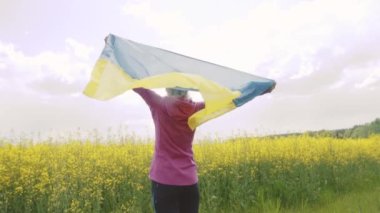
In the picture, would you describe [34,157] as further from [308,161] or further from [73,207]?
[308,161]

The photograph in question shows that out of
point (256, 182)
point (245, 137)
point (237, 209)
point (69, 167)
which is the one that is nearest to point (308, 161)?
point (245, 137)

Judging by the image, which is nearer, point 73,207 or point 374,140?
point 73,207

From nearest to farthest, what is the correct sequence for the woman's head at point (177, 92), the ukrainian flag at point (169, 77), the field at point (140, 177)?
the ukrainian flag at point (169, 77) → the woman's head at point (177, 92) → the field at point (140, 177)

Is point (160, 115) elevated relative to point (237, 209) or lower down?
elevated

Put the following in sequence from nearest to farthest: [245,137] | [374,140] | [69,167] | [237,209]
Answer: [69,167] < [237,209] < [245,137] < [374,140]

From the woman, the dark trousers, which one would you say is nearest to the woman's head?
the woman

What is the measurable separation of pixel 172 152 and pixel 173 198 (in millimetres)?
388

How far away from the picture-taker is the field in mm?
7328

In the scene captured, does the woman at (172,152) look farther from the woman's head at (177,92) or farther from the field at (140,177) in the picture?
the field at (140,177)

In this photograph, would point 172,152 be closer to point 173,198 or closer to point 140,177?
point 173,198

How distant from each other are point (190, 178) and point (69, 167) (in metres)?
4.00

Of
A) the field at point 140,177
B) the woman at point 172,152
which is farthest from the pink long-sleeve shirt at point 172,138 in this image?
the field at point 140,177

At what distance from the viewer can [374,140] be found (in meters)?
20.0

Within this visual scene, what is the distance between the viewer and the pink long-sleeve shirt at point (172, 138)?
13.7ft
